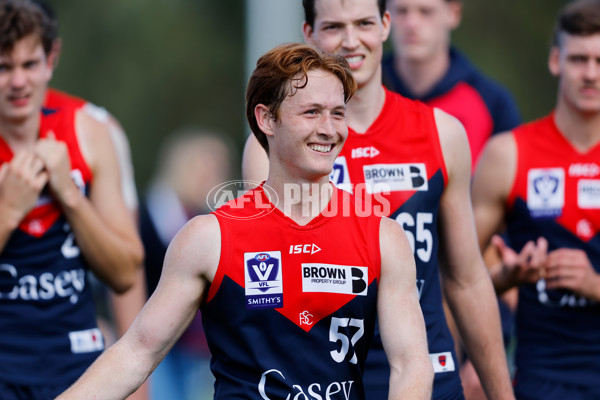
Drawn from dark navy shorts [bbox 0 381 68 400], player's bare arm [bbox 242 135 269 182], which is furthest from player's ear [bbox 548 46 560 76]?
dark navy shorts [bbox 0 381 68 400]

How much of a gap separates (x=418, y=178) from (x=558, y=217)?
1.25 m

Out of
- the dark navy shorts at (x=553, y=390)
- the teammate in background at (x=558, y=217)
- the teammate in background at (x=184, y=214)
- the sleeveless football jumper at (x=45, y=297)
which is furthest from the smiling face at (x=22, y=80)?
the teammate in background at (x=184, y=214)

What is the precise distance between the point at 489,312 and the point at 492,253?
44.7 inches

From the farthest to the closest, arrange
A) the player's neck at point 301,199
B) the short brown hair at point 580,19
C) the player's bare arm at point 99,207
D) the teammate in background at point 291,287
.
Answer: the short brown hair at point 580,19, the player's bare arm at point 99,207, the player's neck at point 301,199, the teammate in background at point 291,287

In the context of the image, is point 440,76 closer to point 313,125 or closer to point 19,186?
point 19,186

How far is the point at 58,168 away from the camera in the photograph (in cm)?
574

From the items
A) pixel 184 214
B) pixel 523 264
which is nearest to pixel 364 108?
pixel 523 264

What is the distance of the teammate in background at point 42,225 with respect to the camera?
574cm

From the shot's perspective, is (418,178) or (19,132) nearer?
(418,178)

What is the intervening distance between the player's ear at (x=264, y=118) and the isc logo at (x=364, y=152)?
2.66 feet

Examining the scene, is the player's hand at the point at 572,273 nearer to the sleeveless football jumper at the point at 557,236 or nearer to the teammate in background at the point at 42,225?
the sleeveless football jumper at the point at 557,236

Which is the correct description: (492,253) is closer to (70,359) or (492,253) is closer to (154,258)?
(70,359)

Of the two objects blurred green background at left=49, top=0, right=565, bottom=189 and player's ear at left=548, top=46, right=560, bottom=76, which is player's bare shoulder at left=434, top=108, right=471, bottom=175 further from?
blurred green background at left=49, top=0, right=565, bottom=189

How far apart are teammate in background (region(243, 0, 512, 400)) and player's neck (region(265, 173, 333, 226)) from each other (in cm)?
59
